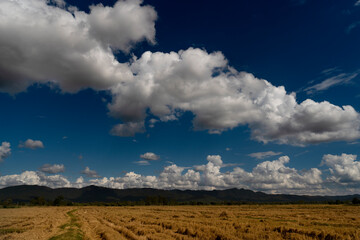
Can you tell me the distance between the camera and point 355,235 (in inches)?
824

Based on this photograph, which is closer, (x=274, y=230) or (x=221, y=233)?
(x=221, y=233)

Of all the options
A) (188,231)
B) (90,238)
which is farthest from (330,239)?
(90,238)

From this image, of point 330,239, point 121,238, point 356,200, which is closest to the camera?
point 330,239

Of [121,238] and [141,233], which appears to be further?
[141,233]

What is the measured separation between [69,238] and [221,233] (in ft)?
44.6

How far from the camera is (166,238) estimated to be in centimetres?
2109

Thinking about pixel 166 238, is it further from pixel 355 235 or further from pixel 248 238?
pixel 355 235

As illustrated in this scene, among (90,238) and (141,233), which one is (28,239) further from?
(141,233)

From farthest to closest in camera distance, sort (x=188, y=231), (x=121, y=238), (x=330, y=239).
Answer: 1. (x=188, y=231)
2. (x=121, y=238)
3. (x=330, y=239)

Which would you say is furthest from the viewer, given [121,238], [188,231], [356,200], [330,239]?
[356,200]

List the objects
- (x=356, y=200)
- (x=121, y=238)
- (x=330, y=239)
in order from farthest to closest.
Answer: (x=356, y=200) → (x=121, y=238) → (x=330, y=239)

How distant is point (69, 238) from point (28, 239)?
3206 millimetres

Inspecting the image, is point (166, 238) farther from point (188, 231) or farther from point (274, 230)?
point (274, 230)

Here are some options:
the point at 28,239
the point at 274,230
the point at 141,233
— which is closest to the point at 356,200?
the point at 274,230
